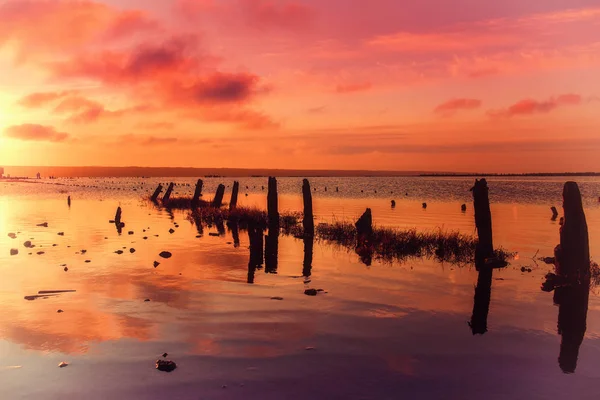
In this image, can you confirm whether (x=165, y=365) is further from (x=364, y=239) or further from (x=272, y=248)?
(x=364, y=239)

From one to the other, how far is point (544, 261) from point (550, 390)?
14.8 m

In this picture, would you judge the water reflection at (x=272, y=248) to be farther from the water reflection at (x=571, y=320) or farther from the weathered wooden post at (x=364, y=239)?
the water reflection at (x=571, y=320)

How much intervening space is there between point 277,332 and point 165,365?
2956 mm

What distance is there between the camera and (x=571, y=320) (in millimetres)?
13273

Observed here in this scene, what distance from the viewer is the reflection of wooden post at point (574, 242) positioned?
58.4 feet

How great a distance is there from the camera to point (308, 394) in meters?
8.38

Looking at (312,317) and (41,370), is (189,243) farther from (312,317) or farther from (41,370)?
(41,370)

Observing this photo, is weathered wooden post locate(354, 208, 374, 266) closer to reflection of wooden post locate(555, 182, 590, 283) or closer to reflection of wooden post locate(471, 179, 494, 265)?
reflection of wooden post locate(471, 179, 494, 265)

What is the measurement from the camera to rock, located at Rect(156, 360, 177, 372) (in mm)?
9195

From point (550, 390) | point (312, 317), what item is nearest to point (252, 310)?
point (312, 317)

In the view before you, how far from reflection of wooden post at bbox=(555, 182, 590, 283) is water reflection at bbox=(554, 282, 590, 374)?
63cm

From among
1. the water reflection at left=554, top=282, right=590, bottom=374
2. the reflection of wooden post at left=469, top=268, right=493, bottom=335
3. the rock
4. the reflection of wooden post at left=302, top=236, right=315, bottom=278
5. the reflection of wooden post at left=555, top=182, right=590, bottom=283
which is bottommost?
the water reflection at left=554, top=282, right=590, bottom=374

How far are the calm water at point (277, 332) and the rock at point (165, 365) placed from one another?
14cm

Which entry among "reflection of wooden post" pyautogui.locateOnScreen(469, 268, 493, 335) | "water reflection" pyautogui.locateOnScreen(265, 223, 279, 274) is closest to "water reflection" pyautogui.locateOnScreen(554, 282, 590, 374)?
"reflection of wooden post" pyautogui.locateOnScreen(469, 268, 493, 335)
